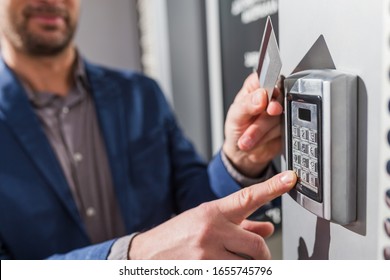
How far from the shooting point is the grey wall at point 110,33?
1.07 meters

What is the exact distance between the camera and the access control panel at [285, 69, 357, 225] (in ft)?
1.13

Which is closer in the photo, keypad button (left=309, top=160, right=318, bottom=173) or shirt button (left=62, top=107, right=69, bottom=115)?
keypad button (left=309, top=160, right=318, bottom=173)

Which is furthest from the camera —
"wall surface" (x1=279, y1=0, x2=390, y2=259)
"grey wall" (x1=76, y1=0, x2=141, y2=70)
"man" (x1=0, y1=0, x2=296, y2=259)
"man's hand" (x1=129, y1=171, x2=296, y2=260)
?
"grey wall" (x1=76, y1=0, x2=141, y2=70)

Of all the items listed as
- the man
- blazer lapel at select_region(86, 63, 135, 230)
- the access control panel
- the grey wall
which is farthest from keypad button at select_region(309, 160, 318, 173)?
the grey wall

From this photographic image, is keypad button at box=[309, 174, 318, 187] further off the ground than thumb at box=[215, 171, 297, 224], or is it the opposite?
keypad button at box=[309, 174, 318, 187]

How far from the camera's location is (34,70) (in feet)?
3.04

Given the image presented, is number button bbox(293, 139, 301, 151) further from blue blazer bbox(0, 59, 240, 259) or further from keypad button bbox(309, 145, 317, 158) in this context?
blue blazer bbox(0, 59, 240, 259)

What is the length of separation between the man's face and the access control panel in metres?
0.68

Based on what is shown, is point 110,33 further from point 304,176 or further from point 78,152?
point 304,176

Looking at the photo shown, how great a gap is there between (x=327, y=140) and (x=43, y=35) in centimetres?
76

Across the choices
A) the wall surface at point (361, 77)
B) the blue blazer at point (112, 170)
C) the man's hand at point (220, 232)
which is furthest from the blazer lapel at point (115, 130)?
the wall surface at point (361, 77)

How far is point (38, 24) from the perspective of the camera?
88 centimetres
